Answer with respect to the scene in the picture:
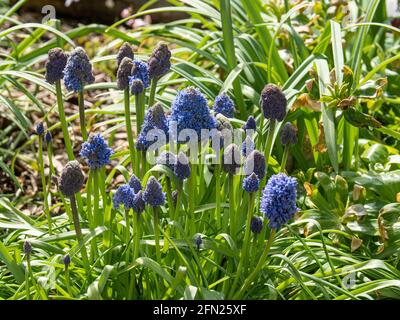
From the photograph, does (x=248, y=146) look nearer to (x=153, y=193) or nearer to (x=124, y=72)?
(x=153, y=193)

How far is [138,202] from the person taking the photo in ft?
9.03

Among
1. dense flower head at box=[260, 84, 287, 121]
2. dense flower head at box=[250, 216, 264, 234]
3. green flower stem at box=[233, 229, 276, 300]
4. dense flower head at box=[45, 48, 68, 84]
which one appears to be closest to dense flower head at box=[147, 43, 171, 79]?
dense flower head at box=[45, 48, 68, 84]

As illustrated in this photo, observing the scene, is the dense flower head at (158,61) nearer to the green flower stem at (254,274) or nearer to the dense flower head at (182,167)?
the dense flower head at (182,167)

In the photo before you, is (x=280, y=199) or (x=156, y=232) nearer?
(x=280, y=199)

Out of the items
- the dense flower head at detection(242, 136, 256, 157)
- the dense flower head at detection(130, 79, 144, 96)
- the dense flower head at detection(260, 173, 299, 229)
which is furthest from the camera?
the dense flower head at detection(130, 79, 144, 96)

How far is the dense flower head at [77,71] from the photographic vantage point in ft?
9.87

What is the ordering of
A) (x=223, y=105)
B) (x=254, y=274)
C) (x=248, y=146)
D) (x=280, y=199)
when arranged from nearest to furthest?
1. (x=280, y=199)
2. (x=254, y=274)
3. (x=248, y=146)
4. (x=223, y=105)

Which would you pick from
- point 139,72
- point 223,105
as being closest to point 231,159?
point 223,105

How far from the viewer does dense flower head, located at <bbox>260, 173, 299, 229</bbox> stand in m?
2.56

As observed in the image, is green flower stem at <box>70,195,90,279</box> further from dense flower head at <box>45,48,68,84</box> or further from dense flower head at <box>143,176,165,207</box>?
dense flower head at <box>45,48,68,84</box>

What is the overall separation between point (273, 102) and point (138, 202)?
1.92 ft

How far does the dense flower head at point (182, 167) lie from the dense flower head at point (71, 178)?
330mm

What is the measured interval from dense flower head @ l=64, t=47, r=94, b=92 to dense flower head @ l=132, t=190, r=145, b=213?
0.54 metres

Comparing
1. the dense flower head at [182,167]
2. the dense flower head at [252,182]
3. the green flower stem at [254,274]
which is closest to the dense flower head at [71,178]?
the dense flower head at [182,167]
